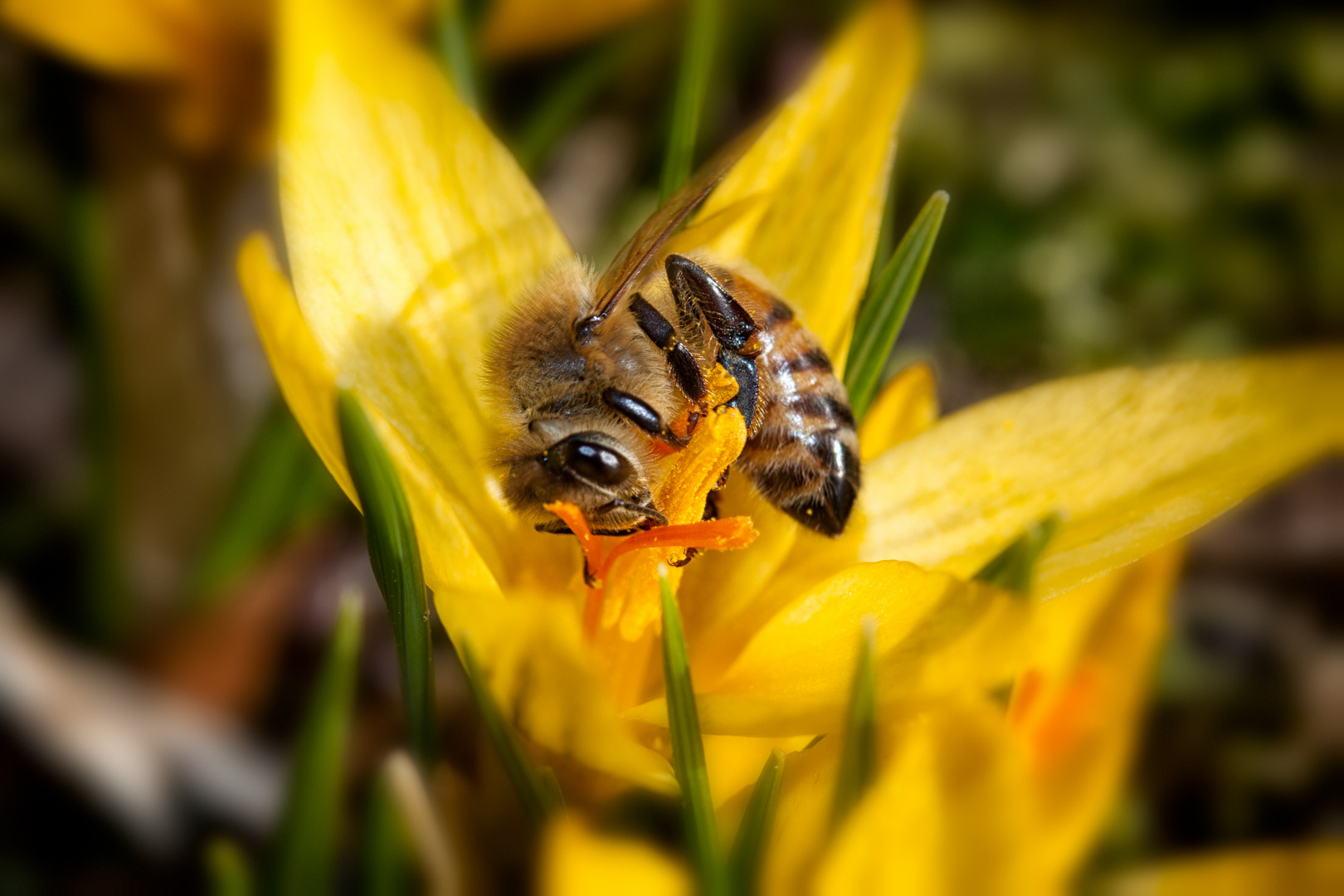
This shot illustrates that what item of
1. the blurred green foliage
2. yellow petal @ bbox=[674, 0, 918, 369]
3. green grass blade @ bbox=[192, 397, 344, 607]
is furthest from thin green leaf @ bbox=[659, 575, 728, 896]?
the blurred green foliage

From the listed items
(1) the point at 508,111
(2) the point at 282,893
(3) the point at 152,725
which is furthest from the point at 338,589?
(2) the point at 282,893

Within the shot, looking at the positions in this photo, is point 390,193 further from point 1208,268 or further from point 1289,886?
point 1208,268

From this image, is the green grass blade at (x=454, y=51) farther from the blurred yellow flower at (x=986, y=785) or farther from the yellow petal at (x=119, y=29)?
the blurred yellow flower at (x=986, y=785)

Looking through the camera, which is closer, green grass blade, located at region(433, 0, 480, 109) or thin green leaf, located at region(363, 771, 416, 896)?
thin green leaf, located at region(363, 771, 416, 896)

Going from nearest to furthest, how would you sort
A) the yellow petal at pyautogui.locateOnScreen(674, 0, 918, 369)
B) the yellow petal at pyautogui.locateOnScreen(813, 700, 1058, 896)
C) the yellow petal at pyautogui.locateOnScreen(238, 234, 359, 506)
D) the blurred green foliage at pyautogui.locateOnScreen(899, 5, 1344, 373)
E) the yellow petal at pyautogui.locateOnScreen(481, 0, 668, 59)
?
the yellow petal at pyautogui.locateOnScreen(813, 700, 1058, 896)
the yellow petal at pyautogui.locateOnScreen(238, 234, 359, 506)
the yellow petal at pyautogui.locateOnScreen(674, 0, 918, 369)
the yellow petal at pyautogui.locateOnScreen(481, 0, 668, 59)
the blurred green foliage at pyautogui.locateOnScreen(899, 5, 1344, 373)

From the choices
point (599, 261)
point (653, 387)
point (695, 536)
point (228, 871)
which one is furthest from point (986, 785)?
point (599, 261)

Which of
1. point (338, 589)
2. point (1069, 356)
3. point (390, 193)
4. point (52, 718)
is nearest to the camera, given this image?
point (390, 193)

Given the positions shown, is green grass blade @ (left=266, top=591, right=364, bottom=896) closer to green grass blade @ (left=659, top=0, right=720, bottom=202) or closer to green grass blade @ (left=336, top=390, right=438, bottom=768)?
green grass blade @ (left=336, top=390, right=438, bottom=768)

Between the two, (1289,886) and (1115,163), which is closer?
(1289,886)
